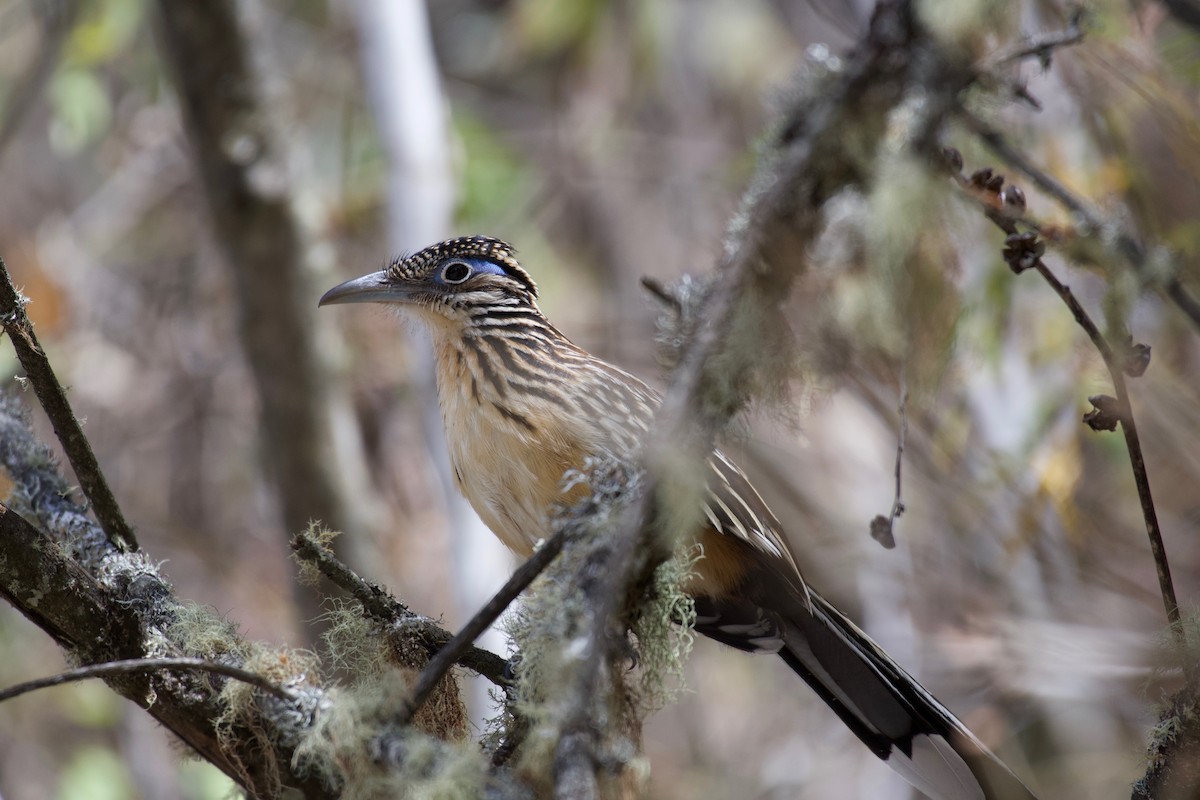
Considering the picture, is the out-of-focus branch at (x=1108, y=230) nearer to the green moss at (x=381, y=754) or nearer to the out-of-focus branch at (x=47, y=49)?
the green moss at (x=381, y=754)

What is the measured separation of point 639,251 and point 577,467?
18.9ft

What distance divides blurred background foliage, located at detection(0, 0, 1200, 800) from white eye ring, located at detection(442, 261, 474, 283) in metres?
0.47

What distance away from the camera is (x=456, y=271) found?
4477mm

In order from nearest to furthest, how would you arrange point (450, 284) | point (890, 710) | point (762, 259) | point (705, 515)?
1. point (762, 259)
2. point (705, 515)
3. point (890, 710)
4. point (450, 284)

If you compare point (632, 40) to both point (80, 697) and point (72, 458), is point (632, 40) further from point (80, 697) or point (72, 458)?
point (72, 458)

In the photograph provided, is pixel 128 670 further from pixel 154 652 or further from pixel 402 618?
pixel 402 618

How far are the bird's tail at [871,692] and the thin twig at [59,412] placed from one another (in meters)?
1.93

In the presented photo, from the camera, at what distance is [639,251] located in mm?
9102

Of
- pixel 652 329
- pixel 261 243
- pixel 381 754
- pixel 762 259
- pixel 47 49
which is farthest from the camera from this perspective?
pixel 652 329

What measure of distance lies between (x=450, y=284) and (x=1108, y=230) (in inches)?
94.9

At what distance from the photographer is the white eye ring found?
14.6 feet

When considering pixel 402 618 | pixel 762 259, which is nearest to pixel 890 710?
pixel 402 618

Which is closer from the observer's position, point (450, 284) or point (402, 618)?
point (402, 618)

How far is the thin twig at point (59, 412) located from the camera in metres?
2.59
